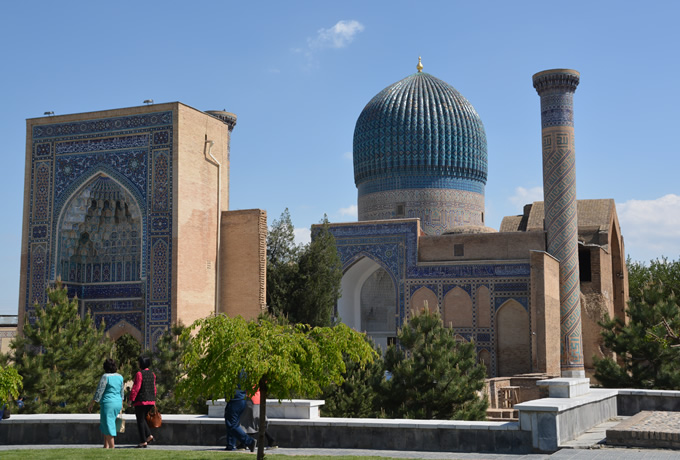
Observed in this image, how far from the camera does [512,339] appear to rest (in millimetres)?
19578

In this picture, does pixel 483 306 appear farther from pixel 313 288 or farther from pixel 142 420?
pixel 142 420

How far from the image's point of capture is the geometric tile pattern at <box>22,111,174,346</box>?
49.1 ft

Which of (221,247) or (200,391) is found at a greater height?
(221,247)

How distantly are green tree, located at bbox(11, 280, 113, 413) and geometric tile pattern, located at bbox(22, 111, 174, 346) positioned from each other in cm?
283

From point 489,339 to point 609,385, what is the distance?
7.45m

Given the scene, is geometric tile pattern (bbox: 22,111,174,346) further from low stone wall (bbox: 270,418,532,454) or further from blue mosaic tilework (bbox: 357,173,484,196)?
blue mosaic tilework (bbox: 357,173,484,196)

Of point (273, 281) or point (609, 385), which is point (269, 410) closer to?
point (609, 385)

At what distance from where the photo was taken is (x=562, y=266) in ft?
64.3

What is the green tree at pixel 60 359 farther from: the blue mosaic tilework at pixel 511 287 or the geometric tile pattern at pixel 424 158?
the geometric tile pattern at pixel 424 158

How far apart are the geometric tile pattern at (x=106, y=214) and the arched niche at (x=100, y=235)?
20 millimetres

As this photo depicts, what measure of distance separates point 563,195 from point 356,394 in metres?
11.5

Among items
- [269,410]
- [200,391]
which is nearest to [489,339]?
[269,410]

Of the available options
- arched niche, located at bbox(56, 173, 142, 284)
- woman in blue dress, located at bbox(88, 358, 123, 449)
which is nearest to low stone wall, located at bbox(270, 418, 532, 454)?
woman in blue dress, located at bbox(88, 358, 123, 449)

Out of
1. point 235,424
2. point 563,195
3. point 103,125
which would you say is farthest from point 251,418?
point 563,195
